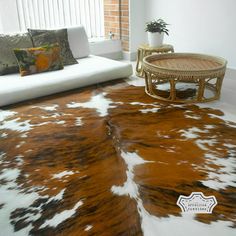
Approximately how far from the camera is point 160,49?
11.0 feet

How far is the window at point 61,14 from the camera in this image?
12.3 feet

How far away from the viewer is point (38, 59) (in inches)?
117

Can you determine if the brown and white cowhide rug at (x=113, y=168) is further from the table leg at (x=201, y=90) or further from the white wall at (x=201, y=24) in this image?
the white wall at (x=201, y=24)

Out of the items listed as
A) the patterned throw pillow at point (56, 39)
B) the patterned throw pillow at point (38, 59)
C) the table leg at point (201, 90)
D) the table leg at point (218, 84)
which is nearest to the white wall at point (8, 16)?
the patterned throw pillow at point (56, 39)

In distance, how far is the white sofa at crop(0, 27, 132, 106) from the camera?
2.67 m

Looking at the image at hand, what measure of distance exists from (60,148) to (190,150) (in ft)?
2.97

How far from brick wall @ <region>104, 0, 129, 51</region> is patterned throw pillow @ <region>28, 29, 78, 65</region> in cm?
137

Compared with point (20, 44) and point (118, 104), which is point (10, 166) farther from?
point (20, 44)

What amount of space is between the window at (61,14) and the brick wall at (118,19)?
95 mm

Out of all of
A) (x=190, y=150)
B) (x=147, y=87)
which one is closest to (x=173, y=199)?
(x=190, y=150)

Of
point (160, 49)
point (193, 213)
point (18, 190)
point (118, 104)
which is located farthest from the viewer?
point (160, 49)

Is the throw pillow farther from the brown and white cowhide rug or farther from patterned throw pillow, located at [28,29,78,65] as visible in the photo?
the brown and white cowhide rug

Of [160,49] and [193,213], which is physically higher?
[160,49]

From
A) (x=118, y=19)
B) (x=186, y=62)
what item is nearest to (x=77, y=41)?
(x=118, y=19)
